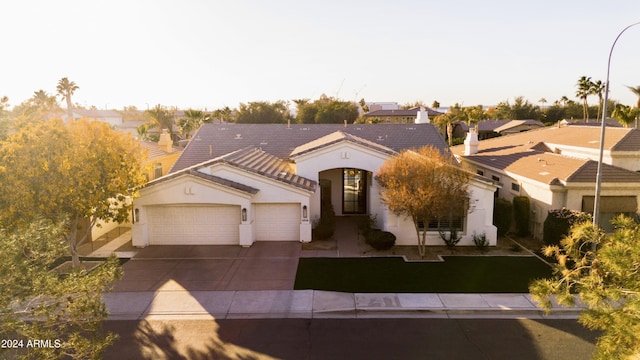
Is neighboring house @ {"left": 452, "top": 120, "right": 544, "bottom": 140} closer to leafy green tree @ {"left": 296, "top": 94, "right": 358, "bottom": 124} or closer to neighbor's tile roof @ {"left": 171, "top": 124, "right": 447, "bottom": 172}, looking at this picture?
leafy green tree @ {"left": 296, "top": 94, "right": 358, "bottom": 124}

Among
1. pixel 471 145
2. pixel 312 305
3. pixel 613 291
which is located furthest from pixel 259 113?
pixel 613 291

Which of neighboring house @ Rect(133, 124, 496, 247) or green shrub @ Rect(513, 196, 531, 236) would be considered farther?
green shrub @ Rect(513, 196, 531, 236)

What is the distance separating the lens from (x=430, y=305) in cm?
1413

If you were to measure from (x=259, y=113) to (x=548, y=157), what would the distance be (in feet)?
184

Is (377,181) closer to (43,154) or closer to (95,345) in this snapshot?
(43,154)

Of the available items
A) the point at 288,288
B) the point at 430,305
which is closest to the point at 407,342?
the point at 430,305

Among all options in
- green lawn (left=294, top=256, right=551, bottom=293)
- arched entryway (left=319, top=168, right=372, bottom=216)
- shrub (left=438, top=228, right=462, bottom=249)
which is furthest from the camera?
arched entryway (left=319, top=168, right=372, bottom=216)

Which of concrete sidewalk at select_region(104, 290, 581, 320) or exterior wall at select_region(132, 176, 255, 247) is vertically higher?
exterior wall at select_region(132, 176, 255, 247)

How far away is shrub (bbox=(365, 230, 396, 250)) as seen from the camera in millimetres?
19812

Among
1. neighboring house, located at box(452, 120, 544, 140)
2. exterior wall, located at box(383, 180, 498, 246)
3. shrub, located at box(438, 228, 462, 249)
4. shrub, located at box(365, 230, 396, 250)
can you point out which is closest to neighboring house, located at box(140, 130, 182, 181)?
shrub, located at box(365, 230, 396, 250)

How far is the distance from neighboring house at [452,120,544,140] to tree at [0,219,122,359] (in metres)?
64.6

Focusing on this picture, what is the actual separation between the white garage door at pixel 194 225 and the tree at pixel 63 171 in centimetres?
294

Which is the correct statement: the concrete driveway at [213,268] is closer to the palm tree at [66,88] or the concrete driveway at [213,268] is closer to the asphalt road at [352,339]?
the asphalt road at [352,339]

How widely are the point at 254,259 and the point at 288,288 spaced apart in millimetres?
3746
